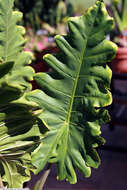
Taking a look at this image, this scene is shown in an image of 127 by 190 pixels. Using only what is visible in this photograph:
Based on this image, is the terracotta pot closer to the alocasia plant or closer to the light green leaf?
the alocasia plant

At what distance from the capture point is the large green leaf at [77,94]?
79 centimetres

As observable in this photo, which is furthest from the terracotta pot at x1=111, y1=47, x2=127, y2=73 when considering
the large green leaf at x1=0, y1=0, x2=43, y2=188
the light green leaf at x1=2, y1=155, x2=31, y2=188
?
the light green leaf at x1=2, y1=155, x2=31, y2=188

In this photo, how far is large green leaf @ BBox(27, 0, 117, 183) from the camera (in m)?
0.79

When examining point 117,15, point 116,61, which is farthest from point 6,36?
point 117,15

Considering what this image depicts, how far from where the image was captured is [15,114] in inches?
32.5

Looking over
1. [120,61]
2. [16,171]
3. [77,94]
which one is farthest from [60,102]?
[120,61]

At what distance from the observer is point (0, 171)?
0.97 metres

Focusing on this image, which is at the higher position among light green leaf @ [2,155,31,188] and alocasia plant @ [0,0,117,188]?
alocasia plant @ [0,0,117,188]

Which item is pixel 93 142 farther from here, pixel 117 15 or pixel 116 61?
pixel 117 15

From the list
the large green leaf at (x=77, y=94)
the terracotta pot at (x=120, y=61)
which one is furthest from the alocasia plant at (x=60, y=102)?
the terracotta pot at (x=120, y=61)

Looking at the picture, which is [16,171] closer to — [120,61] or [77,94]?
[77,94]

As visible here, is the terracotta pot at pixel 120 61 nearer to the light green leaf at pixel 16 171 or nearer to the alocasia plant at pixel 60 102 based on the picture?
the alocasia plant at pixel 60 102

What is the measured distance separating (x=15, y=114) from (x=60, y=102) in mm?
145

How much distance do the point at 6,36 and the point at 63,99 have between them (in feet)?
0.83
